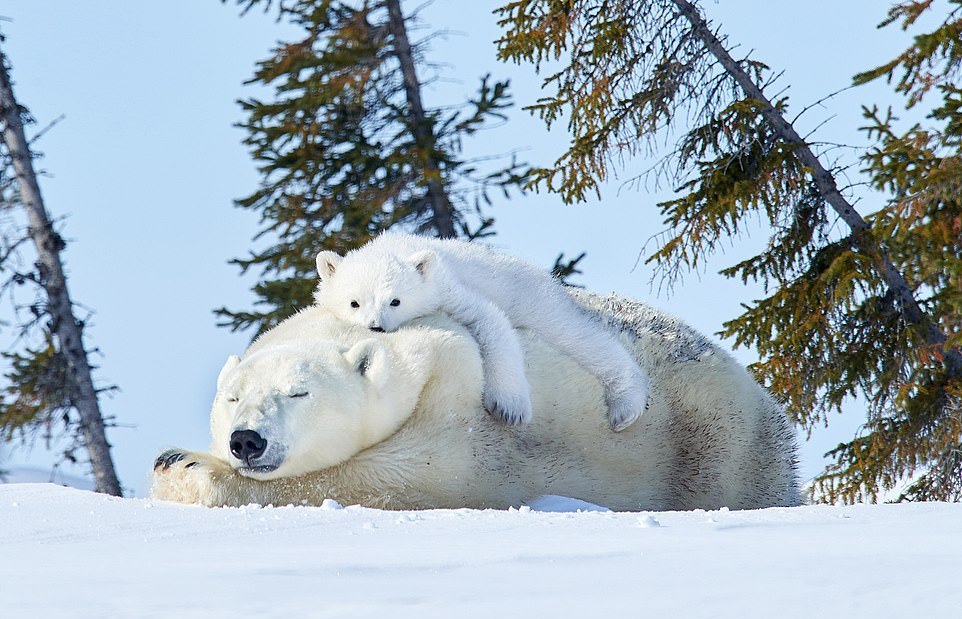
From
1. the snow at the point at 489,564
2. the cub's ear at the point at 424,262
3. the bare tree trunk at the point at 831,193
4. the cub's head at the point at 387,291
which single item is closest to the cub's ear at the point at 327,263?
the cub's head at the point at 387,291

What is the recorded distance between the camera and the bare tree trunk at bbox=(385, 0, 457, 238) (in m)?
12.4

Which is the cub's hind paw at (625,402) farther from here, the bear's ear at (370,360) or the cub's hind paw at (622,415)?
the bear's ear at (370,360)

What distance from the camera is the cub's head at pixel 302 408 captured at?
425 centimetres

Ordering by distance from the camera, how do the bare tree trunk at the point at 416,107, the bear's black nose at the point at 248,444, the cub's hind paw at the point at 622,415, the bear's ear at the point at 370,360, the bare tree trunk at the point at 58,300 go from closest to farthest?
the bear's black nose at the point at 248,444 < the bear's ear at the point at 370,360 < the cub's hind paw at the point at 622,415 < the bare tree trunk at the point at 58,300 < the bare tree trunk at the point at 416,107

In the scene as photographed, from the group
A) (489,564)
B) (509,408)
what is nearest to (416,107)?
(509,408)

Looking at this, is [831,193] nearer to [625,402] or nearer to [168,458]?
[625,402]

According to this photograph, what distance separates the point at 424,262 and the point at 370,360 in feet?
2.59

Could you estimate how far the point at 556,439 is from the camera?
4867mm

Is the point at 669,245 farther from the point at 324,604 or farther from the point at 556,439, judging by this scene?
the point at 324,604

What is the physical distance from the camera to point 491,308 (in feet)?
16.4

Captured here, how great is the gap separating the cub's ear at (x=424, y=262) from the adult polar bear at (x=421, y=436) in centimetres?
33

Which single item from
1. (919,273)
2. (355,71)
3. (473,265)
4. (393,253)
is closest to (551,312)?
(473,265)

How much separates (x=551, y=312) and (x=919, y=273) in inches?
153

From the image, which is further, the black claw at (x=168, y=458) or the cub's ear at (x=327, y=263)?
the cub's ear at (x=327, y=263)
